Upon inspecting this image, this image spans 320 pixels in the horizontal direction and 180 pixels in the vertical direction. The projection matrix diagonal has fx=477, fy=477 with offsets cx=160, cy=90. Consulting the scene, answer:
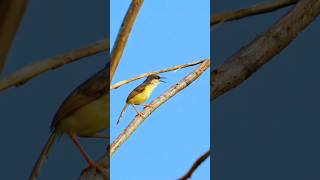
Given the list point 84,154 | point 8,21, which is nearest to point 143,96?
point 84,154

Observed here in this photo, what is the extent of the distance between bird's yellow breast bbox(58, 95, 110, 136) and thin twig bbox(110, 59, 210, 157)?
419 mm

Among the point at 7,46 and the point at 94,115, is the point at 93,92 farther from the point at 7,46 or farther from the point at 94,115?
the point at 7,46

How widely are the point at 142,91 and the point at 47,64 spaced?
0.26 meters

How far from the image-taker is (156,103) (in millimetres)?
837

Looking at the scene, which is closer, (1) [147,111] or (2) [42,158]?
(1) [147,111]

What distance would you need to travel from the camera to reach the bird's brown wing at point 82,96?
125 centimetres

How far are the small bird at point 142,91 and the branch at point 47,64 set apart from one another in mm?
150

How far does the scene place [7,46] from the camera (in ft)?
0.89
